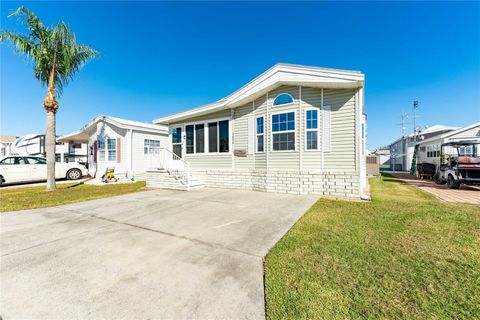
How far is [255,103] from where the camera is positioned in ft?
28.3

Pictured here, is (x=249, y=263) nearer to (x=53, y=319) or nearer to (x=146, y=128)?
(x=53, y=319)

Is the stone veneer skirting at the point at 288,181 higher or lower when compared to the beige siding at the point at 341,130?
lower

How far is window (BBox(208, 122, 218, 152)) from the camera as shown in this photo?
31.9 ft

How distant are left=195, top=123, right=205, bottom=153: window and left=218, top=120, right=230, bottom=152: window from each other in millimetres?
1055

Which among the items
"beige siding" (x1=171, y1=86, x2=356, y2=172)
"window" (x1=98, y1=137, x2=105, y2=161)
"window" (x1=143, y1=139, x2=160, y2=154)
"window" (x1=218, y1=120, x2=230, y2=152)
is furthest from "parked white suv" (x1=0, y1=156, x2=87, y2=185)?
"beige siding" (x1=171, y1=86, x2=356, y2=172)

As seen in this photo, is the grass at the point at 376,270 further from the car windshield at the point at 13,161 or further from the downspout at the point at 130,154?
the car windshield at the point at 13,161

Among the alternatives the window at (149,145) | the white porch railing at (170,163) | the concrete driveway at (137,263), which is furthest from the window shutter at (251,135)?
the window at (149,145)

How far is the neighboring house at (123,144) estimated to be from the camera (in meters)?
12.8

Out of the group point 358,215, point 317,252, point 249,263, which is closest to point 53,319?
point 249,263

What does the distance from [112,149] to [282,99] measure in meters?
12.0

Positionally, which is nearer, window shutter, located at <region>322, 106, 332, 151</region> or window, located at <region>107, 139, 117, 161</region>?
window shutter, located at <region>322, 106, 332, 151</region>

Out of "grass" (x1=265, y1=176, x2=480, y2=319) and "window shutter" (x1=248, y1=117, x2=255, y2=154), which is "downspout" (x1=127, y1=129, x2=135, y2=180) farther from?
"grass" (x1=265, y1=176, x2=480, y2=319)

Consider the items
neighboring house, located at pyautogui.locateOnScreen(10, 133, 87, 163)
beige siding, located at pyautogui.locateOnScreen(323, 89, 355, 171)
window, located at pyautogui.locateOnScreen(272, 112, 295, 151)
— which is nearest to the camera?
beige siding, located at pyautogui.locateOnScreen(323, 89, 355, 171)

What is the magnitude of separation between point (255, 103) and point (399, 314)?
26.1ft
